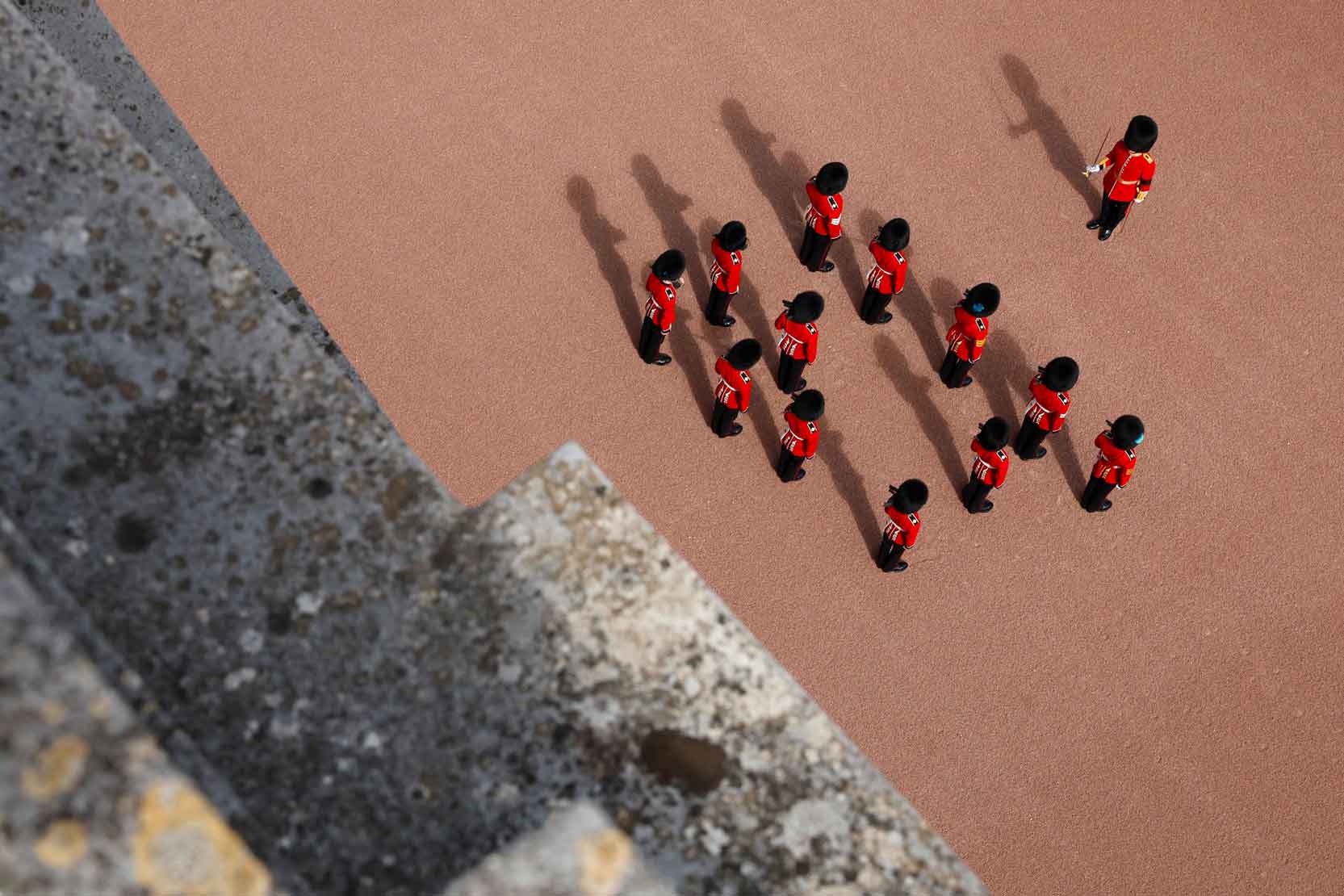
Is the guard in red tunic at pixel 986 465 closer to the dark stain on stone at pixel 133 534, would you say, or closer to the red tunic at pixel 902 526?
the red tunic at pixel 902 526

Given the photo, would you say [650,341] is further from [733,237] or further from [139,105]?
[139,105]

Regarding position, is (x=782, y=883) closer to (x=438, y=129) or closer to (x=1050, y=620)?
(x=1050, y=620)

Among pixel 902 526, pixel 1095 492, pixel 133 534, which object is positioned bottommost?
pixel 902 526

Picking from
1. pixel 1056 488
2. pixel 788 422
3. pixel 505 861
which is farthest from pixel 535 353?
pixel 505 861

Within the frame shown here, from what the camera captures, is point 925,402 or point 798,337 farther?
point 925,402

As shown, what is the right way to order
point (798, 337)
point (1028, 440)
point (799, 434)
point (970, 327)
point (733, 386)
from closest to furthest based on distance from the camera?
1. point (799, 434)
2. point (733, 386)
3. point (798, 337)
4. point (970, 327)
5. point (1028, 440)

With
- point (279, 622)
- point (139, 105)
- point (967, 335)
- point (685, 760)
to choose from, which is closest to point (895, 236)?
point (967, 335)

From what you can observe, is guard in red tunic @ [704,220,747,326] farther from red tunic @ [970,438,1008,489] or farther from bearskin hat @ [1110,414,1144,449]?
bearskin hat @ [1110,414,1144,449]

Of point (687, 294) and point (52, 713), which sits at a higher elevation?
point (52, 713)
